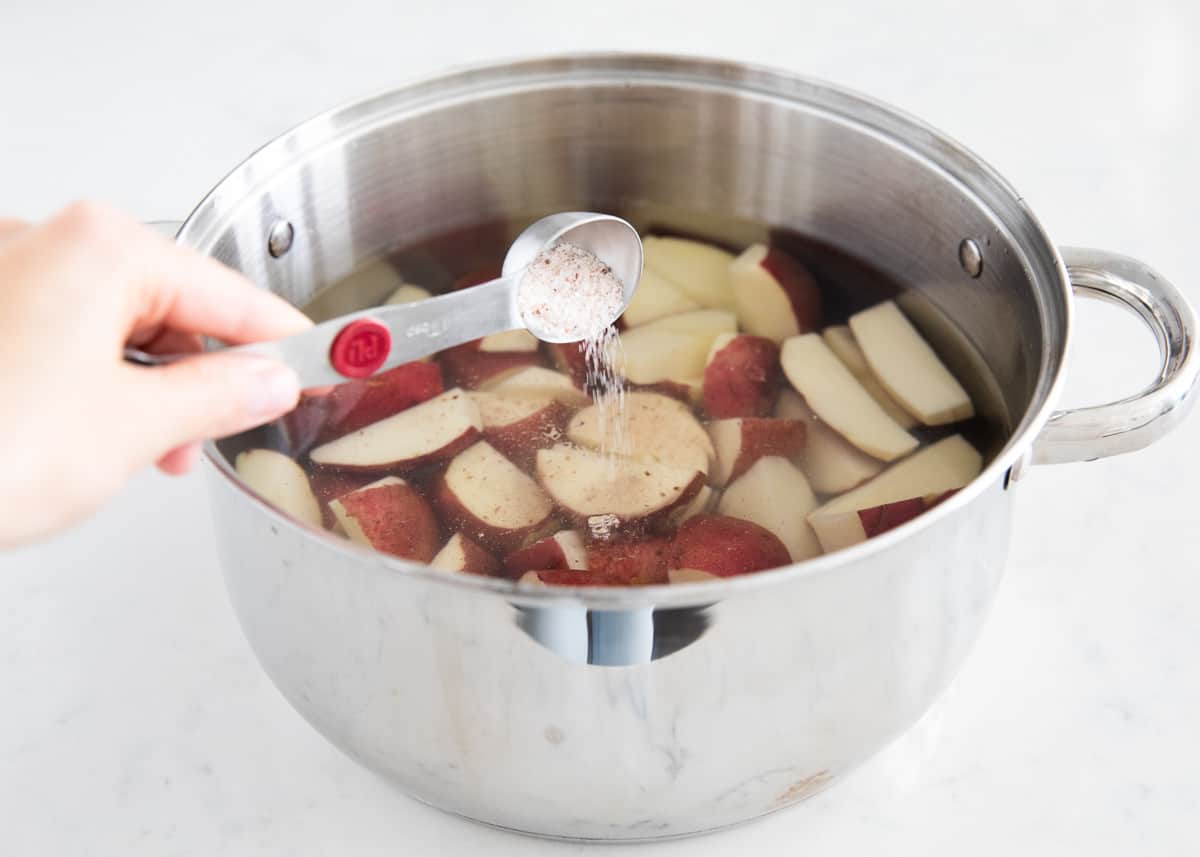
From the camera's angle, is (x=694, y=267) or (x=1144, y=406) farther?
(x=694, y=267)

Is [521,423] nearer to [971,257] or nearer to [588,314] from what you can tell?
[588,314]

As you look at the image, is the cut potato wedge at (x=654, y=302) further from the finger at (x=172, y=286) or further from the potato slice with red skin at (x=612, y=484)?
the finger at (x=172, y=286)

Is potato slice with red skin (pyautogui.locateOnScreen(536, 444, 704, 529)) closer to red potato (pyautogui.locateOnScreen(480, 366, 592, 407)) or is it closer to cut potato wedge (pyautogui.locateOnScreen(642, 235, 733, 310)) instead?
red potato (pyautogui.locateOnScreen(480, 366, 592, 407))

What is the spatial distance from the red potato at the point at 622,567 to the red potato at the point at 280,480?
0.18 meters

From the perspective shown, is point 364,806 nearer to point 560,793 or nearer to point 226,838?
point 226,838

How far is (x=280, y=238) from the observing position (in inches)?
38.3

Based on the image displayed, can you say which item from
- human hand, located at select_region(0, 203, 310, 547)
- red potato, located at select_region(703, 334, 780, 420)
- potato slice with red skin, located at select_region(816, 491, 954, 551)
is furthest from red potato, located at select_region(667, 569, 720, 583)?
human hand, located at select_region(0, 203, 310, 547)

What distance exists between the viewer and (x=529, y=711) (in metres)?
0.64

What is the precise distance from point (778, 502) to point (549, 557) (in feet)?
0.58

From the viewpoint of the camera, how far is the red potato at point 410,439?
0.97m

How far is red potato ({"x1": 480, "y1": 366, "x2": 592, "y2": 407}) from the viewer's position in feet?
3.42

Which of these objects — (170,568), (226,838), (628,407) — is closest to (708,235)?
(628,407)

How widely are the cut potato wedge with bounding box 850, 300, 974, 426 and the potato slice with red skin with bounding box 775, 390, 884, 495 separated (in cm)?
7

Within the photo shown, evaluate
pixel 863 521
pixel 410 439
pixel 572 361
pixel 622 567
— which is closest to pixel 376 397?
pixel 410 439
